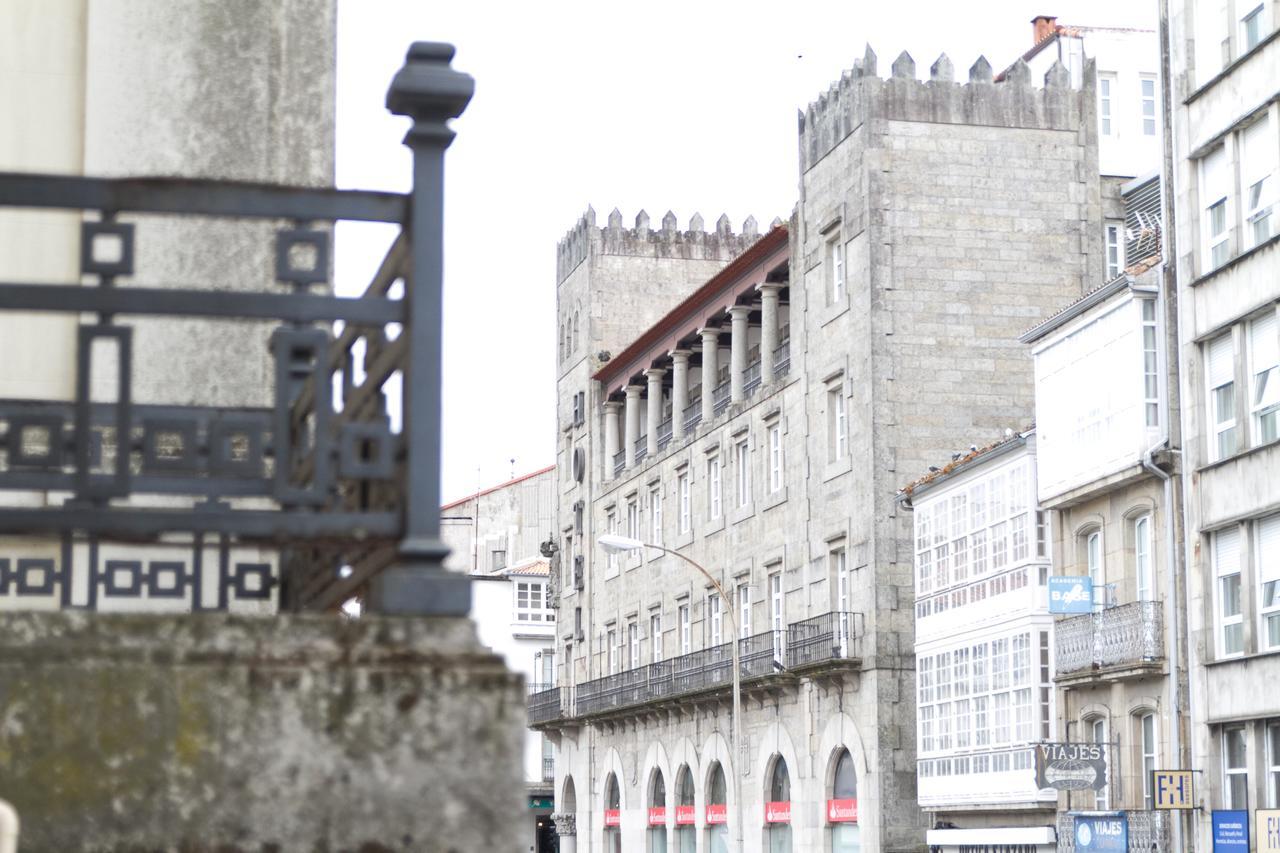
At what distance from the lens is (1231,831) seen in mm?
35719

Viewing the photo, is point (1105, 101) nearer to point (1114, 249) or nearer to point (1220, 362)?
point (1114, 249)

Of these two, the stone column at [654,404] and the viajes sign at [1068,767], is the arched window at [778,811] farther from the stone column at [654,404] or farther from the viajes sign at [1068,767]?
the viajes sign at [1068,767]

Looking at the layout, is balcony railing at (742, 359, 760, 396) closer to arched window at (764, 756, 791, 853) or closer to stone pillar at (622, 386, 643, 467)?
arched window at (764, 756, 791, 853)

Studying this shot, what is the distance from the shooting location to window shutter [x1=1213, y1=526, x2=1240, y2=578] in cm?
3719

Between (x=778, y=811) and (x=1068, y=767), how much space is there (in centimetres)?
1971

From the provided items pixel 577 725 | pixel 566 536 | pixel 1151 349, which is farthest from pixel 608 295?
pixel 1151 349

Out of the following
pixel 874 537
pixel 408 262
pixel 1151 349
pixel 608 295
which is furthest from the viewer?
pixel 608 295

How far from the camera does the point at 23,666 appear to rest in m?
4.30

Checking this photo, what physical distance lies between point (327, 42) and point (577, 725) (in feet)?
241

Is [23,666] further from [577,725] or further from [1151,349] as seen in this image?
[577,725]

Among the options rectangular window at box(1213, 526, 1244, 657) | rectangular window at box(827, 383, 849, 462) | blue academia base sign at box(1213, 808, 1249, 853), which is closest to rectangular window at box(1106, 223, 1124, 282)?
rectangular window at box(827, 383, 849, 462)

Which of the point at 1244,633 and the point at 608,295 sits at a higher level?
→ the point at 608,295

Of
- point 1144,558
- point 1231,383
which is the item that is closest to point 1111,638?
point 1144,558

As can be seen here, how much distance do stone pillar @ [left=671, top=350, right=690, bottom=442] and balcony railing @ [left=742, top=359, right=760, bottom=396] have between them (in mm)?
6098
